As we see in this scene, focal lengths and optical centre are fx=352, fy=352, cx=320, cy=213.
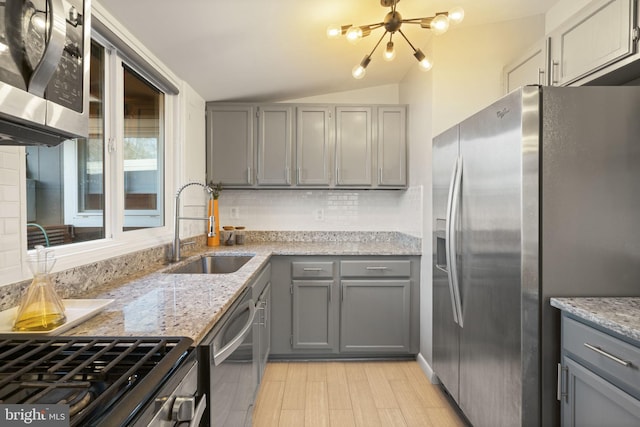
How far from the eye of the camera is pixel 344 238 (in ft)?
11.8

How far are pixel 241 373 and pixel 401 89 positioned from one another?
2.97 metres

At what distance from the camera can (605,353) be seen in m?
1.20

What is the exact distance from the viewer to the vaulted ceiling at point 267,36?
1864mm

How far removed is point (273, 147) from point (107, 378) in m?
2.74

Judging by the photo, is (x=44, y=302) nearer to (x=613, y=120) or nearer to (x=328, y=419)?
(x=328, y=419)

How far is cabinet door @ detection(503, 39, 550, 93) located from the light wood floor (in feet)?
7.06

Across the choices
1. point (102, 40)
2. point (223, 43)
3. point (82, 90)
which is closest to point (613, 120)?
point (82, 90)

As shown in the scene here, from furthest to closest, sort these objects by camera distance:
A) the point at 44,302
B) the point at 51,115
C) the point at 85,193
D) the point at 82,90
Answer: the point at 85,193
the point at 44,302
the point at 82,90
the point at 51,115

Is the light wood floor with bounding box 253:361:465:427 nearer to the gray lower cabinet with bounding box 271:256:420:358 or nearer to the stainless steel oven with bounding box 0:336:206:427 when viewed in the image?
the gray lower cabinet with bounding box 271:256:420:358

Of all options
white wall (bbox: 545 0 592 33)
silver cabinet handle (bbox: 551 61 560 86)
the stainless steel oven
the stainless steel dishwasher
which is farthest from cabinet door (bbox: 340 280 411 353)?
white wall (bbox: 545 0 592 33)

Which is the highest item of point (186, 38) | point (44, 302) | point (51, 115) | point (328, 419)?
point (186, 38)

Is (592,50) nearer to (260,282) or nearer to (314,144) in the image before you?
(314,144)

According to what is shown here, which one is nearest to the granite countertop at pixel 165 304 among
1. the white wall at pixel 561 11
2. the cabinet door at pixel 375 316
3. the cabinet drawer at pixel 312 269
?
the cabinet drawer at pixel 312 269

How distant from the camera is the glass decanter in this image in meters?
1.00
